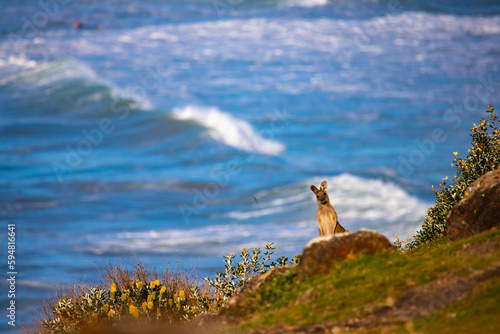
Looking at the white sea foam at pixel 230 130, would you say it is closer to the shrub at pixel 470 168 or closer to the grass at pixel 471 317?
the shrub at pixel 470 168

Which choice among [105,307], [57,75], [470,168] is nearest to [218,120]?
[57,75]

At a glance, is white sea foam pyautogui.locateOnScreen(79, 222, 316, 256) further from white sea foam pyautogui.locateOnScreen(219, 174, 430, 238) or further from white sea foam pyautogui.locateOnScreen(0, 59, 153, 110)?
white sea foam pyautogui.locateOnScreen(0, 59, 153, 110)

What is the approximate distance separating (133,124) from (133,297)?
3216 centimetres

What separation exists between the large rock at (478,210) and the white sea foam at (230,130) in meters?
28.5

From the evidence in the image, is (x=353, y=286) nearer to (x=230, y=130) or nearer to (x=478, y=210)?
(x=478, y=210)

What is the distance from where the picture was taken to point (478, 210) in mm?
9227

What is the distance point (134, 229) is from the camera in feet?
88.8

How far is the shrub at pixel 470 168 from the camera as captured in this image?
11492 millimetres

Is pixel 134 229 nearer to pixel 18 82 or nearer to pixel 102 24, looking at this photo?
pixel 18 82

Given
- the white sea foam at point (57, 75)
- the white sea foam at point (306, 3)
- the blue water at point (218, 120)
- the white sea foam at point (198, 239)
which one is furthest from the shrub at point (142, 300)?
the white sea foam at point (306, 3)

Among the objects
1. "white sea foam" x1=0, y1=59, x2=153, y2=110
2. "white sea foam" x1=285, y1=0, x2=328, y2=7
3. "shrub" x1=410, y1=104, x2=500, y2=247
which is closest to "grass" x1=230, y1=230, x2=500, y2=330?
"shrub" x1=410, y1=104, x2=500, y2=247

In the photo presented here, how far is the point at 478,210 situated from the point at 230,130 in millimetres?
33085

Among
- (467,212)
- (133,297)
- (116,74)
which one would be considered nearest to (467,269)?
(467,212)

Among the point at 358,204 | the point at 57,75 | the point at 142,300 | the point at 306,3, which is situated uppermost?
the point at 306,3
